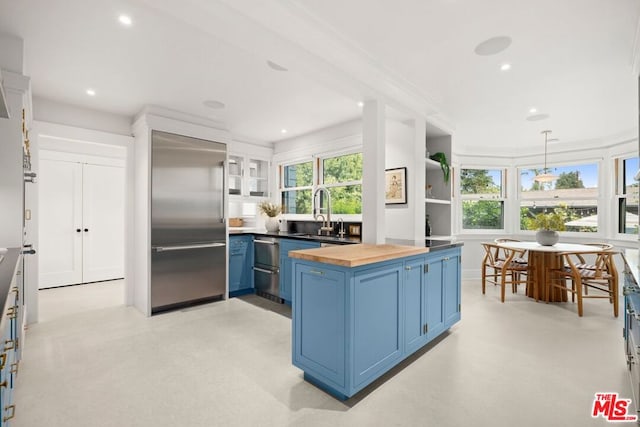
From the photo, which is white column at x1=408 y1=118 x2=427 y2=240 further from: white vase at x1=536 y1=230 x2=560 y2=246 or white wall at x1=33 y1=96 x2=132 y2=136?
white wall at x1=33 y1=96 x2=132 y2=136

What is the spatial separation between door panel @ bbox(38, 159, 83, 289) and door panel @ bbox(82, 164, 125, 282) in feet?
0.32

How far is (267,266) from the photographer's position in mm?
4422

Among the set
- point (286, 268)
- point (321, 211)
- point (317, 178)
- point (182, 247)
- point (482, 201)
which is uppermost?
point (317, 178)

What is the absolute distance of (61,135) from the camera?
366cm

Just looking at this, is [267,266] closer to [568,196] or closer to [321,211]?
[321,211]

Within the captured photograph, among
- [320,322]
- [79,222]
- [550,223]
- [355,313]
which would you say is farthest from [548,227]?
[79,222]

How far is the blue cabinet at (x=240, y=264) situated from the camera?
4531 millimetres

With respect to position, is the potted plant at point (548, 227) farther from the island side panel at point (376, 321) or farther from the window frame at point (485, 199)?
the island side panel at point (376, 321)

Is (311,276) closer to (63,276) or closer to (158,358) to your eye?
(158,358)

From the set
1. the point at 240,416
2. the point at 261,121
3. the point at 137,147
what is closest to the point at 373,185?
the point at 240,416

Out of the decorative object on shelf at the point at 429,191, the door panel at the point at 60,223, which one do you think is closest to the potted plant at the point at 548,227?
the decorative object on shelf at the point at 429,191

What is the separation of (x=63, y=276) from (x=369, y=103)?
562 centimetres

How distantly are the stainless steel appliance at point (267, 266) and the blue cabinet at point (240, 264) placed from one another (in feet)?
0.29

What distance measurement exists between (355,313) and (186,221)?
9.36 ft
